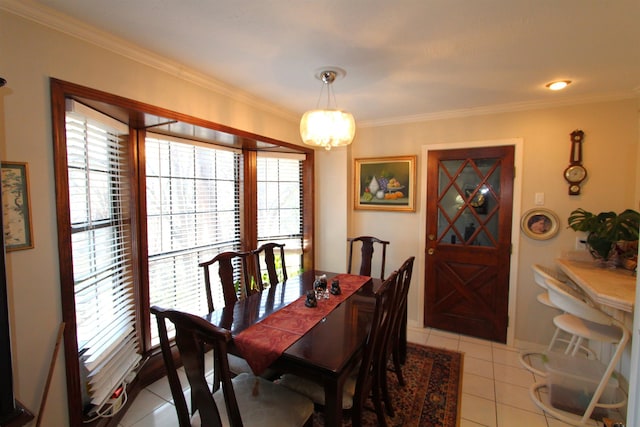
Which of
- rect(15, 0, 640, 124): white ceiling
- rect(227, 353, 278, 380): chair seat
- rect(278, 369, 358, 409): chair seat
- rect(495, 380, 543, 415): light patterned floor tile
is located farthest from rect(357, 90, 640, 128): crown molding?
rect(227, 353, 278, 380): chair seat

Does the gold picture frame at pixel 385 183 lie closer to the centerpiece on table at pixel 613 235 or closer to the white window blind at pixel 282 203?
the white window blind at pixel 282 203

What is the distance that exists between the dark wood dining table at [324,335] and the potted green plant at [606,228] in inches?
73.1

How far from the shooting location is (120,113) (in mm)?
1917

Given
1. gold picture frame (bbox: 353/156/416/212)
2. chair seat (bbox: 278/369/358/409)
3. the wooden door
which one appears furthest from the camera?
gold picture frame (bbox: 353/156/416/212)

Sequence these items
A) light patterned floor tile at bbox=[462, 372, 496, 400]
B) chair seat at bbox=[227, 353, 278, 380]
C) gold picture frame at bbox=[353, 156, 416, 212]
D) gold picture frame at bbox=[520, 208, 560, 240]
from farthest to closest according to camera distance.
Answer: gold picture frame at bbox=[353, 156, 416, 212] < gold picture frame at bbox=[520, 208, 560, 240] < light patterned floor tile at bbox=[462, 372, 496, 400] < chair seat at bbox=[227, 353, 278, 380]

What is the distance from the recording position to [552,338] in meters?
2.79

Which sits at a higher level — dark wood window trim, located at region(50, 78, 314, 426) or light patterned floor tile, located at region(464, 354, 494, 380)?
dark wood window trim, located at region(50, 78, 314, 426)

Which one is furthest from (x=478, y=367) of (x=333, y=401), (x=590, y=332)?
(x=333, y=401)

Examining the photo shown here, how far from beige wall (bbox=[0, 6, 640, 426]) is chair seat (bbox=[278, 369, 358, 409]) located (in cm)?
120

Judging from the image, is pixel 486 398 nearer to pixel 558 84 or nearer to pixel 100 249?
pixel 558 84

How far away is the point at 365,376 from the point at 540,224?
7.85ft

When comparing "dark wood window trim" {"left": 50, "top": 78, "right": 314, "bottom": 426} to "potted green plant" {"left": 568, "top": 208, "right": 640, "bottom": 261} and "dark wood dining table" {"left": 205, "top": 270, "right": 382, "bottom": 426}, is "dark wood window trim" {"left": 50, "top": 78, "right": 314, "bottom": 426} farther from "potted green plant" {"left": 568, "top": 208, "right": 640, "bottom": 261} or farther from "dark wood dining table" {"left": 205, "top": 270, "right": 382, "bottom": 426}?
"potted green plant" {"left": 568, "top": 208, "right": 640, "bottom": 261}

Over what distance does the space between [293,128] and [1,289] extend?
2791 millimetres

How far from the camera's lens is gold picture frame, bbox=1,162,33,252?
135 centimetres
